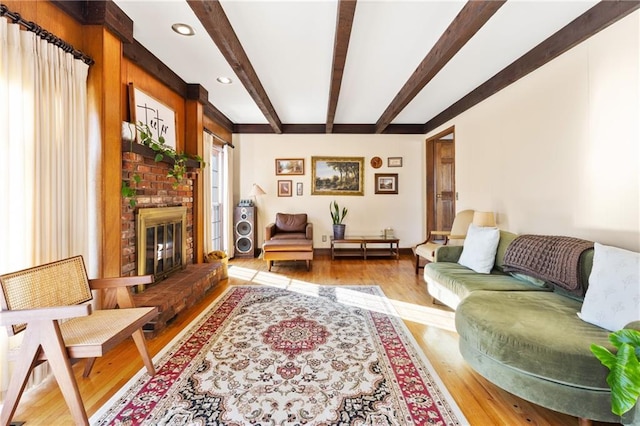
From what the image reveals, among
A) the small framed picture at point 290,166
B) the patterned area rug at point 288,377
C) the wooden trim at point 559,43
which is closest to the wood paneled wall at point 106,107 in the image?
the patterned area rug at point 288,377

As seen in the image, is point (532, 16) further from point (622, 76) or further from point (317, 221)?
point (317, 221)

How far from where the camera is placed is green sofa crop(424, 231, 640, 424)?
126 centimetres

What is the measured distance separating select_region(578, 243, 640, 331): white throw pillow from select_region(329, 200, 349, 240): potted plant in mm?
3784

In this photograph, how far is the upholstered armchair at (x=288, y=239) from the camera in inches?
169

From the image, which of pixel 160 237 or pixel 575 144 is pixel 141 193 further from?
pixel 575 144

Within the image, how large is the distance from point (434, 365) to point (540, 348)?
Result: 2.38ft

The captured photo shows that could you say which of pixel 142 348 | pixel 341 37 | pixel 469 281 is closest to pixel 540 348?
pixel 469 281

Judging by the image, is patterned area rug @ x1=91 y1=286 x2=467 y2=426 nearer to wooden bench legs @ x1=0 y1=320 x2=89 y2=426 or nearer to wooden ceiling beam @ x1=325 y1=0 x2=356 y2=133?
wooden bench legs @ x1=0 y1=320 x2=89 y2=426

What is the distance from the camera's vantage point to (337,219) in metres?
5.42

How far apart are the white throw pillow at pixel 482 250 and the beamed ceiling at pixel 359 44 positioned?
5.43ft

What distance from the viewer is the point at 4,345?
1.50m

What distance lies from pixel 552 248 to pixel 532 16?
1815 millimetres

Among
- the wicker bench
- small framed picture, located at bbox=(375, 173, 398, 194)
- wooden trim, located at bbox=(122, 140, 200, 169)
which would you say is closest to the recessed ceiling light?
wooden trim, located at bbox=(122, 140, 200, 169)

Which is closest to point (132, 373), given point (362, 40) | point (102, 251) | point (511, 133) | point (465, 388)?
point (102, 251)
